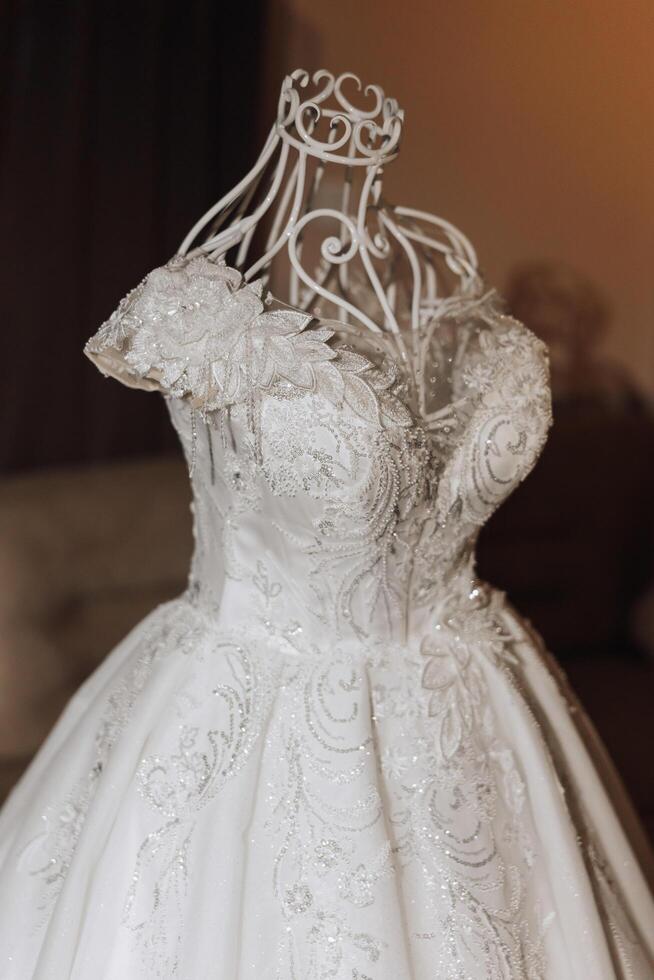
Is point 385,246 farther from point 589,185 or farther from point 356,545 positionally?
point 589,185

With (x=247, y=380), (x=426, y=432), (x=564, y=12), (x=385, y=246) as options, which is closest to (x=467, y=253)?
(x=385, y=246)

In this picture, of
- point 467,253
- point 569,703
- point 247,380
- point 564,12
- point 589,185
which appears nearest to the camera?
point 247,380

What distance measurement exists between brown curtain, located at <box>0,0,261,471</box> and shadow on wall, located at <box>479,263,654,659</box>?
0.89 m

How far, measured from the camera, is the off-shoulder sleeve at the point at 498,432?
1.10 metres

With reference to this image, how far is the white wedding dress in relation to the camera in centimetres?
95

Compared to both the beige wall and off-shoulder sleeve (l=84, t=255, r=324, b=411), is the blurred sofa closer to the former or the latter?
the beige wall

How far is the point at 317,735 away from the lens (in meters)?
1.01

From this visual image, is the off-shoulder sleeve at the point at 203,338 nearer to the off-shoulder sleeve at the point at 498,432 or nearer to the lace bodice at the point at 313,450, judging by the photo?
the lace bodice at the point at 313,450

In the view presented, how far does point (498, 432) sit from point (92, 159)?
1.84 meters

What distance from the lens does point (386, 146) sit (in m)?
1.14

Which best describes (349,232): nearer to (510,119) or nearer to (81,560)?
(510,119)

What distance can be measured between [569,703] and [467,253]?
61cm

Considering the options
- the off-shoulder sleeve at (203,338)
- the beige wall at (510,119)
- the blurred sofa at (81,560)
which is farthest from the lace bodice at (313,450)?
the blurred sofa at (81,560)

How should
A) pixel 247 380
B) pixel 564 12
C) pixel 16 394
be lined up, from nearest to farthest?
→ pixel 247 380 → pixel 564 12 → pixel 16 394
